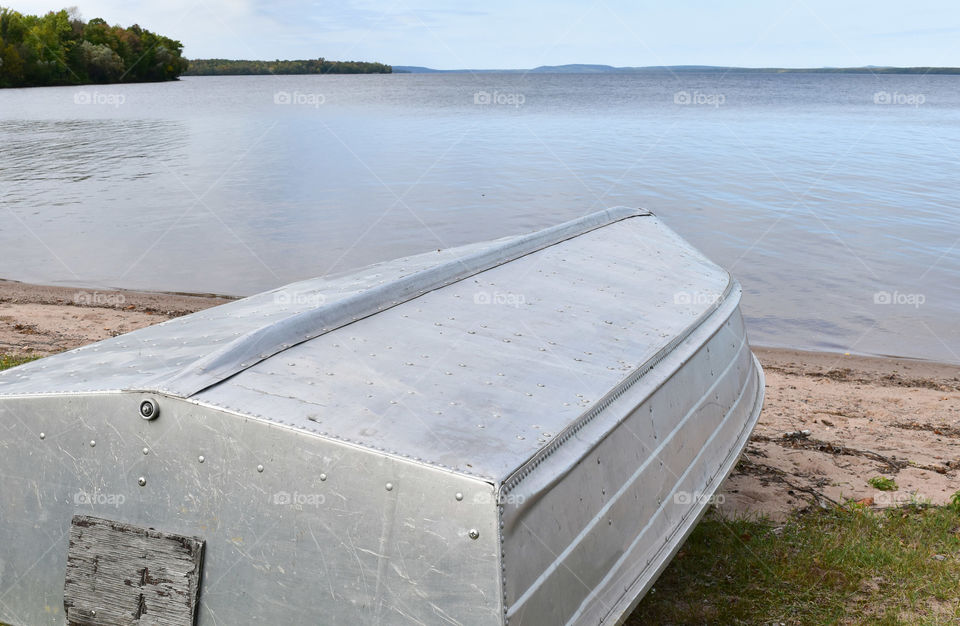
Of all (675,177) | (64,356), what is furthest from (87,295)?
(675,177)

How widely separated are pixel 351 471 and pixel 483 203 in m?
17.6

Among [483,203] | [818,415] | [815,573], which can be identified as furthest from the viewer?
[483,203]

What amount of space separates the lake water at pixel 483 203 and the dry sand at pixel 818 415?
116 cm

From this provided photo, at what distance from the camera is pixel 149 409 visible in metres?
2.67

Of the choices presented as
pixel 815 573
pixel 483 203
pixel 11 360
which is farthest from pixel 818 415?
pixel 483 203

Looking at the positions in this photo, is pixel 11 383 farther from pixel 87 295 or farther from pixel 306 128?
pixel 306 128

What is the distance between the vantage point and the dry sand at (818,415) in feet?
18.5

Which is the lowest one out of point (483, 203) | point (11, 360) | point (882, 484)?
point (882, 484)

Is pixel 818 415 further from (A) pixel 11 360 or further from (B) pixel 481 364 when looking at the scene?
(A) pixel 11 360

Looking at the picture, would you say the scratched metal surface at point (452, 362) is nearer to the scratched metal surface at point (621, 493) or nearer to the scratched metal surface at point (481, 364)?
the scratched metal surface at point (481, 364)

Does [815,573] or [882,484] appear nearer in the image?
[815,573]

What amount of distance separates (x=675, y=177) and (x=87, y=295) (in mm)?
17326

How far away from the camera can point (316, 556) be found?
2500 millimetres

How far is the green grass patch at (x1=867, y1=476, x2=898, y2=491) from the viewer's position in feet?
18.5
